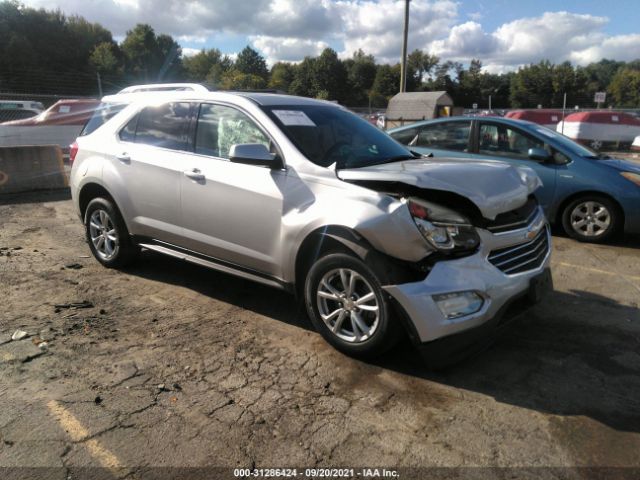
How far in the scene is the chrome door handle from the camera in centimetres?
411

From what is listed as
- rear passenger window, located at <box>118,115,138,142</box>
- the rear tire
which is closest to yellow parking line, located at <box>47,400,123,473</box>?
the rear tire

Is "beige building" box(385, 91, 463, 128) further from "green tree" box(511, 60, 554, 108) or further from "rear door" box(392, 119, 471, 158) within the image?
"green tree" box(511, 60, 554, 108)

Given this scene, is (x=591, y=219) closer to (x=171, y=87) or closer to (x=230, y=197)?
(x=230, y=197)

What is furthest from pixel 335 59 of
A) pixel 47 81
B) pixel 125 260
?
pixel 125 260

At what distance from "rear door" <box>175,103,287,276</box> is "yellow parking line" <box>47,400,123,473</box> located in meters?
1.61

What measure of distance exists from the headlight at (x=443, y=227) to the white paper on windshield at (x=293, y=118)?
1327 mm

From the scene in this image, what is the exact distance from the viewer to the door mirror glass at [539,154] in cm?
645

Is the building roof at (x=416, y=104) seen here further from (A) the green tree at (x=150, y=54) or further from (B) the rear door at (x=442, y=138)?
(A) the green tree at (x=150, y=54)

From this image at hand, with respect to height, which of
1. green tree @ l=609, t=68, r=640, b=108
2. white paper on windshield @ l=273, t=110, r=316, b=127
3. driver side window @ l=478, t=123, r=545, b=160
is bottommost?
driver side window @ l=478, t=123, r=545, b=160

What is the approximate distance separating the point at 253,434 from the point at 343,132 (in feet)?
8.40

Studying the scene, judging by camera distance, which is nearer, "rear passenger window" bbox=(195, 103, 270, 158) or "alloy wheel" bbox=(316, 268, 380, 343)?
"alloy wheel" bbox=(316, 268, 380, 343)

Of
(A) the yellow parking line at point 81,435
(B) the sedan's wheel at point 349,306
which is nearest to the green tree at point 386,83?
(B) the sedan's wheel at point 349,306

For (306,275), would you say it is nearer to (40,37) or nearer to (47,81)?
(47,81)

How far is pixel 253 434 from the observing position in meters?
2.63
